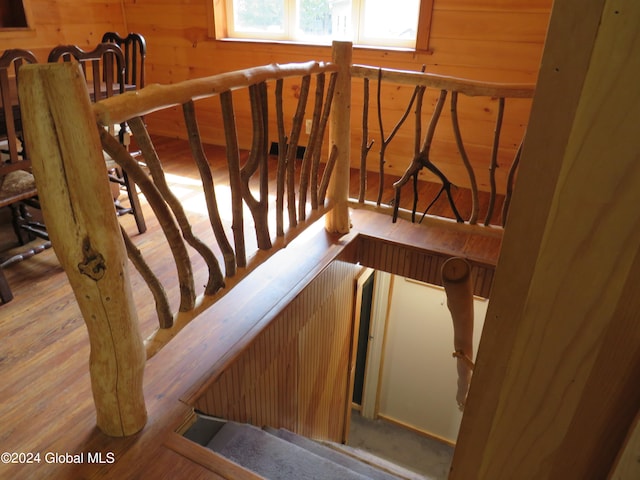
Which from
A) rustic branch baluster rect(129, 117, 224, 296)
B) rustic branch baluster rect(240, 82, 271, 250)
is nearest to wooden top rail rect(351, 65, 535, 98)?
rustic branch baluster rect(240, 82, 271, 250)

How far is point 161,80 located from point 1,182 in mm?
2586

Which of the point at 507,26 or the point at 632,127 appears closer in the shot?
the point at 632,127

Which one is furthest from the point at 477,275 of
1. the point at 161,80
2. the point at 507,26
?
the point at 161,80

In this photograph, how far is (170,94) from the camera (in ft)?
4.48

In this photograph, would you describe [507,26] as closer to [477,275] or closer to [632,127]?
[477,275]

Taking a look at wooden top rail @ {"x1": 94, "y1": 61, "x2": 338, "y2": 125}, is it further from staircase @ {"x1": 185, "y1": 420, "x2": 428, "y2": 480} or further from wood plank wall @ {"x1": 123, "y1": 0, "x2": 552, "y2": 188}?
wood plank wall @ {"x1": 123, "y1": 0, "x2": 552, "y2": 188}

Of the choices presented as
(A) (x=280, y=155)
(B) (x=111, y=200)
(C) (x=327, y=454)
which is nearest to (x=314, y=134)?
(A) (x=280, y=155)

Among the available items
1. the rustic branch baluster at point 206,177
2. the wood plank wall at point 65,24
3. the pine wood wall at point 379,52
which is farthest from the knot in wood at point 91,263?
the wood plank wall at point 65,24

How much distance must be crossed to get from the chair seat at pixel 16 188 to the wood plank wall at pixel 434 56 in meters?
2.24

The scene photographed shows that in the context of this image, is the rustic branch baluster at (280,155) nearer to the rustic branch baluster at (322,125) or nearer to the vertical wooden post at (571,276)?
the rustic branch baluster at (322,125)

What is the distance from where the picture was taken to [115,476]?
1419mm

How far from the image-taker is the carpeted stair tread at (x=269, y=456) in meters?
1.85

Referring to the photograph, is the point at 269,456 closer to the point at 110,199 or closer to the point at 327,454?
the point at 327,454

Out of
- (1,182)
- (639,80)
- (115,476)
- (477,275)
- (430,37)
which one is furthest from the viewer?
(430,37)
